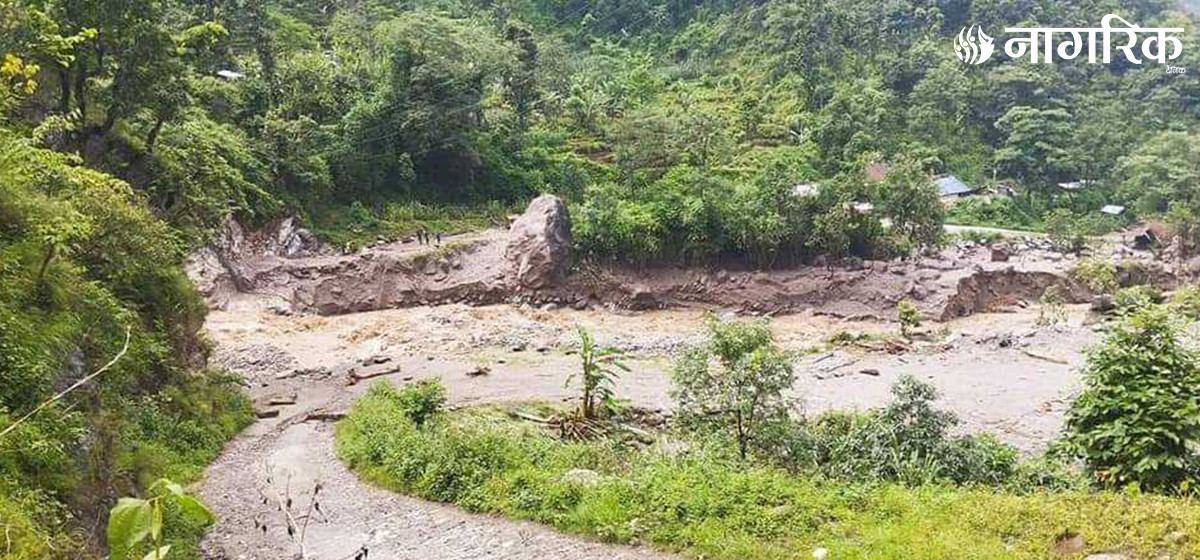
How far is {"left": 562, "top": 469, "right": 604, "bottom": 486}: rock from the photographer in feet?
36.8

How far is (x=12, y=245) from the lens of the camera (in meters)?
11.2

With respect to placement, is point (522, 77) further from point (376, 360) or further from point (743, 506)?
point (743, 506)

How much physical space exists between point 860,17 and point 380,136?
148ft

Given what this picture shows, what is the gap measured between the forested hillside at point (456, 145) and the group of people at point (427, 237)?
4.81 feet

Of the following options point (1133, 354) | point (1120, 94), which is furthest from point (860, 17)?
point (1133, 354)

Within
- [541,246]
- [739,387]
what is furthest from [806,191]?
[739,387]

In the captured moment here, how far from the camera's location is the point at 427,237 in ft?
128

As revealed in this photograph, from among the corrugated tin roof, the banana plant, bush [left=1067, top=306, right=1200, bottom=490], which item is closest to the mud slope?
the corrugated tin roof

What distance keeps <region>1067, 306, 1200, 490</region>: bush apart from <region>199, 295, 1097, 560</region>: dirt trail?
234 inches

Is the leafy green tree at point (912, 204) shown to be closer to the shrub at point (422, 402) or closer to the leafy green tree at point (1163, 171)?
the leafy green tree at point (1163, 171)

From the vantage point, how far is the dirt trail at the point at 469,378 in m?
11.1

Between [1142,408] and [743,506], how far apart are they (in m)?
4.99

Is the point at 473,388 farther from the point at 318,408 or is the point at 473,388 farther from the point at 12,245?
the point at 12,245

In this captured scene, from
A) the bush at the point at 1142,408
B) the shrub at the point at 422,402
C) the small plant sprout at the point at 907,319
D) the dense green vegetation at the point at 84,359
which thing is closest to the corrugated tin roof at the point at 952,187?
the small plant sprout at the point at 907,319
